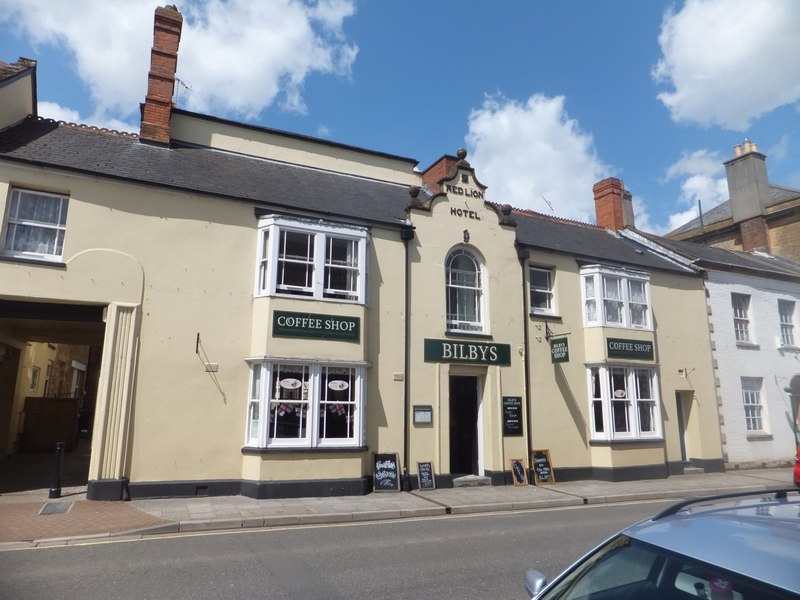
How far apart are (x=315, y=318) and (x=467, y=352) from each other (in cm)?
427

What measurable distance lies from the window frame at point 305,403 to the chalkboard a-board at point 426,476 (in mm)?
1758

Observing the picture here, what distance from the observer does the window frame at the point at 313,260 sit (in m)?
12.7

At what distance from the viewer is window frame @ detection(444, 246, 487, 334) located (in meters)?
14.9

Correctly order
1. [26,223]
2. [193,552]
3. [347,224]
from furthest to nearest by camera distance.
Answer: [347,224] < [26,223] < [193,552]

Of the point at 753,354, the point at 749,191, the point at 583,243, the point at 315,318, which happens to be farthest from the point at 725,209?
the point at 315,318

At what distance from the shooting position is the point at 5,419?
15.6 metres

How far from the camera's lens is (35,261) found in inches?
433

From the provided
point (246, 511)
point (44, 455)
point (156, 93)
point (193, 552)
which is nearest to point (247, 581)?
point (193, 552)

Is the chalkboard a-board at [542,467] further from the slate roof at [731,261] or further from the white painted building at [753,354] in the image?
the slate roof at [731,261]

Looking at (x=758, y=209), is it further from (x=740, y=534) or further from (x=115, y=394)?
(x=740, y=534)

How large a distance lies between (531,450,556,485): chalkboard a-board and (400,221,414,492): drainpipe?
3627 millimetres

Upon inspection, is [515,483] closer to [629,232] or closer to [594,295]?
[594,295]

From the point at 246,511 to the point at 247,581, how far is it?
4.09 metres

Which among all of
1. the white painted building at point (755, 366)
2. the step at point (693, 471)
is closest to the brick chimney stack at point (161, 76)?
the step at point (693, 471)
